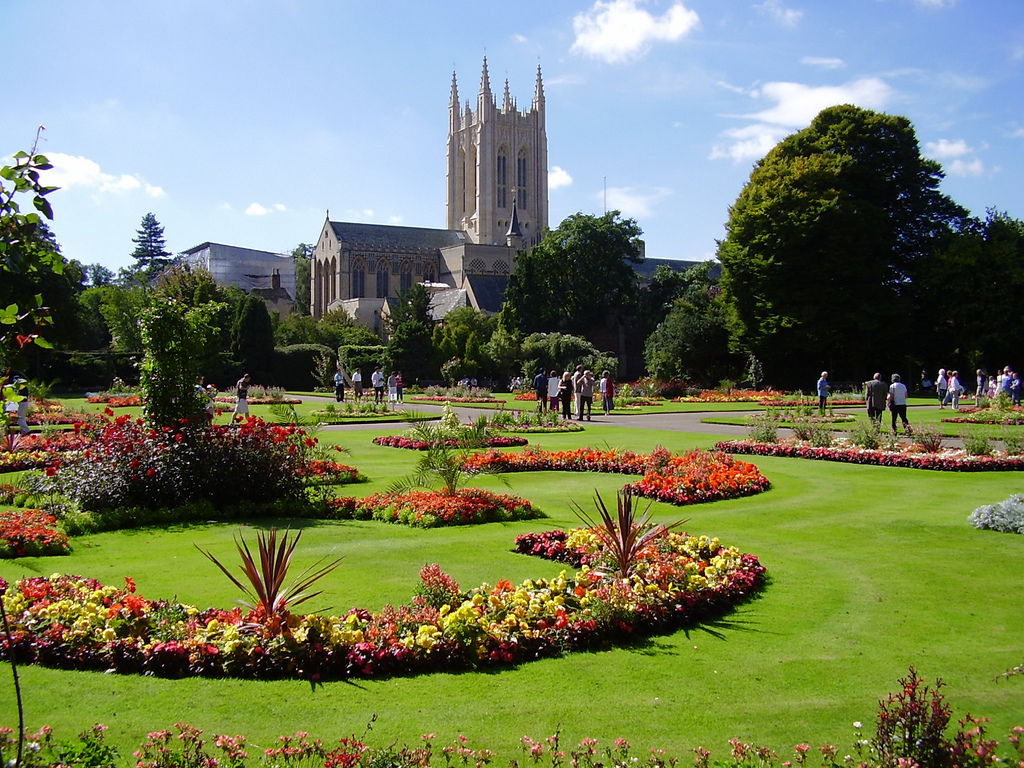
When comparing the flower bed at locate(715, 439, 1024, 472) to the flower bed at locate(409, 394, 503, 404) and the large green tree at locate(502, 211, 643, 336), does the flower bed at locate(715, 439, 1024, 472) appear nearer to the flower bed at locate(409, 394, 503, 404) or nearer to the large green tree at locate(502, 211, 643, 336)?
the flower bed at locate(409, 394, 503, 404)

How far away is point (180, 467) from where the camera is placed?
35.2 ft

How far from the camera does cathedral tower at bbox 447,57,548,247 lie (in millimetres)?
102312

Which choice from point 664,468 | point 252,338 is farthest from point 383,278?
point 664,468

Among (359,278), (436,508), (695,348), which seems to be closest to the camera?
(436,508)

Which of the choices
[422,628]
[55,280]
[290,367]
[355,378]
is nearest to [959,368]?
[355,378]

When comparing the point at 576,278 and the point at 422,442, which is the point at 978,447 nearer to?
the point at 422,442

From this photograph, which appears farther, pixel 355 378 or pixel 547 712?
pixel 355 378

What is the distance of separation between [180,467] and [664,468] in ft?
22.5

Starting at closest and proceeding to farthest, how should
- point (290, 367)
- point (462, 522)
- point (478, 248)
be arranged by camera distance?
point (462, 522) < point (290, 367) < point (478, 248)

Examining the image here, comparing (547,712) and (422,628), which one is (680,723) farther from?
(422,628)

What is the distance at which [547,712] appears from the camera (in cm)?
477

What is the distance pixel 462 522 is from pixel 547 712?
5442 millimetres

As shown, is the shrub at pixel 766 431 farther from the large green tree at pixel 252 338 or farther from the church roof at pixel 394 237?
the church roof at pixel 394 237

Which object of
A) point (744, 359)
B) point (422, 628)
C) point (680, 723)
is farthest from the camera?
point (744, 359)
